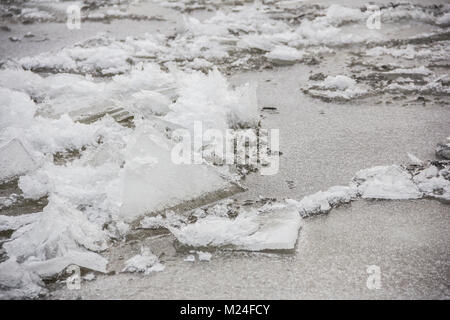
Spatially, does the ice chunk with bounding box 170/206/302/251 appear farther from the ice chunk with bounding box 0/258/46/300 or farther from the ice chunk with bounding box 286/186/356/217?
the ice chunk with bounding box 0/258/46/300

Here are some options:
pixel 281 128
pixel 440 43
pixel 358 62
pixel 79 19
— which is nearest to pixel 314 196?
pixel 281 128

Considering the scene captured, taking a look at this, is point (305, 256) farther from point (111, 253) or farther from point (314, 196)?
point (111, 253)

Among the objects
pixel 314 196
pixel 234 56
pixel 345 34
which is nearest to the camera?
pixel 314 196

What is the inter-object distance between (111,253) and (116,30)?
14.4 feet

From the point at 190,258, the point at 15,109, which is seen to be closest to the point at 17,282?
the point at 190,258

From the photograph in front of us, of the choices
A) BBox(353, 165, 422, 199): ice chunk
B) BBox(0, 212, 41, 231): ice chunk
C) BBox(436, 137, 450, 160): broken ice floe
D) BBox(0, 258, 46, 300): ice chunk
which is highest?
BBox(436, 137, 450, 160): broken ice floe

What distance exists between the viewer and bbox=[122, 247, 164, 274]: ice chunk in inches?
56.5

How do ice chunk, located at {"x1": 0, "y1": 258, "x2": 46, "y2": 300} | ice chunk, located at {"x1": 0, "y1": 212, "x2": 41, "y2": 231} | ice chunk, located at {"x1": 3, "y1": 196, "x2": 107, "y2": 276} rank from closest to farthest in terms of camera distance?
ice chunk, located at {"x1": 0, "y1": 258, "x2": 46, "y2": 300} → ice chunk, located at {"x1": 3, "y1": 196, "x2": 107, "y2": 276} → ice chunk, located at {"x1": 0, "y1": 212, "x2": 41, "y2": 231}

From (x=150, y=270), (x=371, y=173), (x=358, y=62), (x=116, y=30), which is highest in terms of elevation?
(x=116, y=30)

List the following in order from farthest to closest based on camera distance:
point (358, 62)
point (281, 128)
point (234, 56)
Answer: point (234, 56) < point (358, 62) < point (281, 128)

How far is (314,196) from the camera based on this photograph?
5.93 feet

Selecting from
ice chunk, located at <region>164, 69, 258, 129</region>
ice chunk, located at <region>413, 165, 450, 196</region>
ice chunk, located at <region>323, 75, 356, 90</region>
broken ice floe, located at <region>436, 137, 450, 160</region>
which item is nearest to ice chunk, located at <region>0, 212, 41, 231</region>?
ice chunk, located at <region>164, 69, 258, 129</region>

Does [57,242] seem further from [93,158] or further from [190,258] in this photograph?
[93,158]

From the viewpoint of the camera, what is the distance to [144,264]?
145 centimetres
